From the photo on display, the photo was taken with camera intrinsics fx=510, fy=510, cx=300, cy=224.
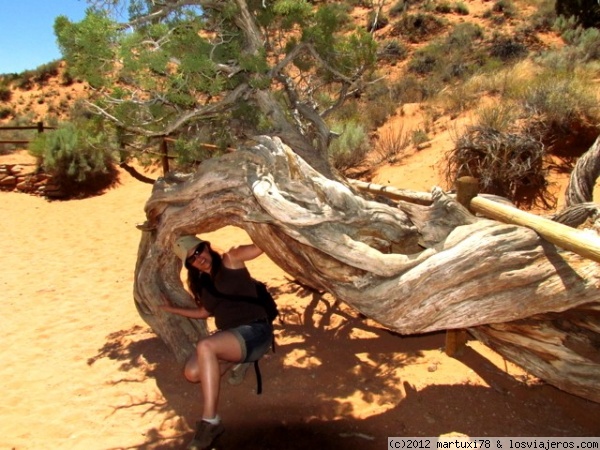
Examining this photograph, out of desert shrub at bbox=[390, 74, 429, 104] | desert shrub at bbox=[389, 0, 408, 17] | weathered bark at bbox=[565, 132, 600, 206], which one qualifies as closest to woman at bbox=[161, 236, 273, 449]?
weathered bark at bbox=[565, 132, 600, 206]

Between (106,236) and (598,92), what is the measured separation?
9.48 metres

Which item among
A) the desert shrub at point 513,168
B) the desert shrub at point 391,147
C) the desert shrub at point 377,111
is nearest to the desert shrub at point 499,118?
the desert shrub at point 513,168

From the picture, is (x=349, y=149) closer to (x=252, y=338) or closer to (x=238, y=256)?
(x=238, y=256)

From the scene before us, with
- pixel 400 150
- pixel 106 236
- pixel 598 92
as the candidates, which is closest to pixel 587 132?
pixel 598 92

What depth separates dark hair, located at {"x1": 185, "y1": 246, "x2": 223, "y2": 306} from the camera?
3.59m

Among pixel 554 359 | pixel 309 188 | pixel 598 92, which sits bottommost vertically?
pixel 554 359

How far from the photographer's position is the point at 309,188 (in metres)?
3.39

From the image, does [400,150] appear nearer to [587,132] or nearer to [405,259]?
[587,132]

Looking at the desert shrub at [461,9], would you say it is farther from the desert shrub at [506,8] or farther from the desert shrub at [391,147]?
the desert shrub at [391,147]

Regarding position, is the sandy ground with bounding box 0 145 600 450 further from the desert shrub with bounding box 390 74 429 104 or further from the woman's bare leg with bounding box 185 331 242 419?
the desert shrub with bounding box 390 74 429 104

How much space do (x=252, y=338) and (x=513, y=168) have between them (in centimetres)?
593

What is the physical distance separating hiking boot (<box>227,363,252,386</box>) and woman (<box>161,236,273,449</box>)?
17.0 inches

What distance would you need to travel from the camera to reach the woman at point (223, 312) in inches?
127

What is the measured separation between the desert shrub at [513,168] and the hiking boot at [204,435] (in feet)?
20.1
